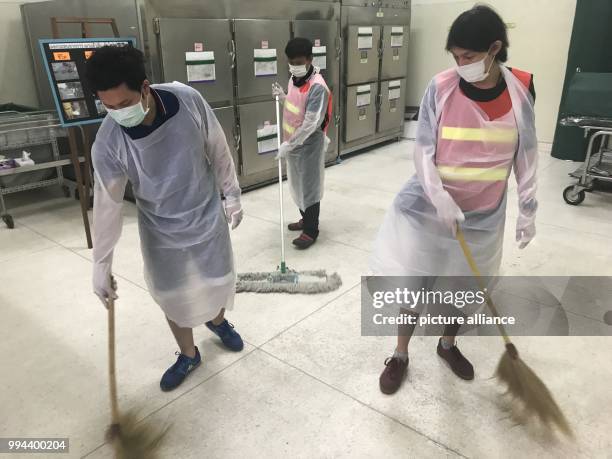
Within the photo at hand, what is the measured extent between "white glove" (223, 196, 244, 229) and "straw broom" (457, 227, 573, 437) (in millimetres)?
827

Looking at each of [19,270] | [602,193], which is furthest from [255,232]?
[602,193]

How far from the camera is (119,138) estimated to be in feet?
4.80

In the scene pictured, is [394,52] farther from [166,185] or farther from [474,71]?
[166,185]

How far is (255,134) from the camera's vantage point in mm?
4086

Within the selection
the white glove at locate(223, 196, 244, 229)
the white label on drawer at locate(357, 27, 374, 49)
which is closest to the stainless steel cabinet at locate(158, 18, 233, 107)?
the white label on drawer at locate(357, 27, 374, 49)

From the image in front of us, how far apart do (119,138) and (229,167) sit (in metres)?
0.40

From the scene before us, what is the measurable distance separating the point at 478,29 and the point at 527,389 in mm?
1233

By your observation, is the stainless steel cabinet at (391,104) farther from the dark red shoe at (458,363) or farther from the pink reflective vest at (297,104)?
the dark red shoe at (458,363)

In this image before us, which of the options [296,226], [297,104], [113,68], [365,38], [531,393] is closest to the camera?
[113,68]

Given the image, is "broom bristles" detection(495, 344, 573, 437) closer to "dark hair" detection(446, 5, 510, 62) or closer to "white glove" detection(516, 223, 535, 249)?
"white glove" detection(516, 223, 535, 249)

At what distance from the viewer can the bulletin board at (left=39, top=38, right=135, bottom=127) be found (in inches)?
110

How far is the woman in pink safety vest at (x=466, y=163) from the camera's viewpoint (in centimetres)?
147

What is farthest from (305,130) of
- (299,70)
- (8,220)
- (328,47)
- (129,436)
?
(8,220)

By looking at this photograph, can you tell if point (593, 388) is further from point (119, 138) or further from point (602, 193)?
point (602, 193)
